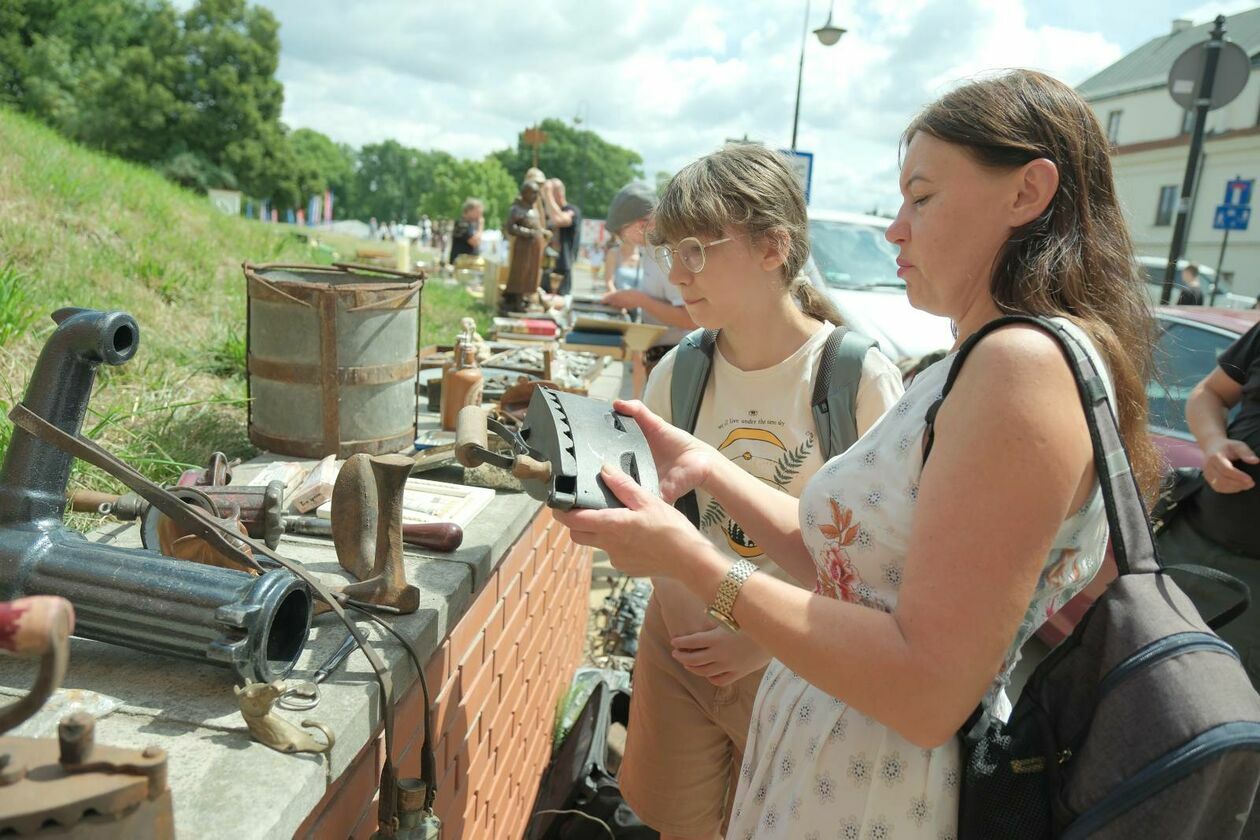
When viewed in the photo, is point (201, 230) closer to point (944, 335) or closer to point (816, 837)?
point (944, 335)

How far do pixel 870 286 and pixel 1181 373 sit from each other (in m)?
3.04

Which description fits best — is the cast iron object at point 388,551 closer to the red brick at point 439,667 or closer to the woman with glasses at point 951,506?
the red brick at point 439,667

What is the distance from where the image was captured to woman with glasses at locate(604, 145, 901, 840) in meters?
2.22

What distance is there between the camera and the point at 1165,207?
43.1 metres

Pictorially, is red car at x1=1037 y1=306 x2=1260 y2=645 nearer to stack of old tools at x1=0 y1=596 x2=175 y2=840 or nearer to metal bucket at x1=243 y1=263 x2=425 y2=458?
metal bucket at x1=243 y1=263 x2=425 y2=458

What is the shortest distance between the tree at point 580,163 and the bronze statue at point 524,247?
247 ft

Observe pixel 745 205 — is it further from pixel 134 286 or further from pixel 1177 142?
pixel 1177 142

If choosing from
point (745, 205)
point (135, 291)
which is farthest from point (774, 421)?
point (135, 291)

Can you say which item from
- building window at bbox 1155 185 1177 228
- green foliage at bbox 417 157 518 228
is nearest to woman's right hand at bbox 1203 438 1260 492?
building window at bbox 1155 185 1177 228

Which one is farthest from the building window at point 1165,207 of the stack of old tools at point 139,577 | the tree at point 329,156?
the tree at point 329,156

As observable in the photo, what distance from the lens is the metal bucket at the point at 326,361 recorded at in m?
2.54

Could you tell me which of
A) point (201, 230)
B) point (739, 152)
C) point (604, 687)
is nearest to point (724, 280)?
point (739, 152)

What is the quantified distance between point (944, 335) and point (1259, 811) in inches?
211

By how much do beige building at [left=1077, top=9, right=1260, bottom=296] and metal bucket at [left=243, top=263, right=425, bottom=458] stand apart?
3782cm
